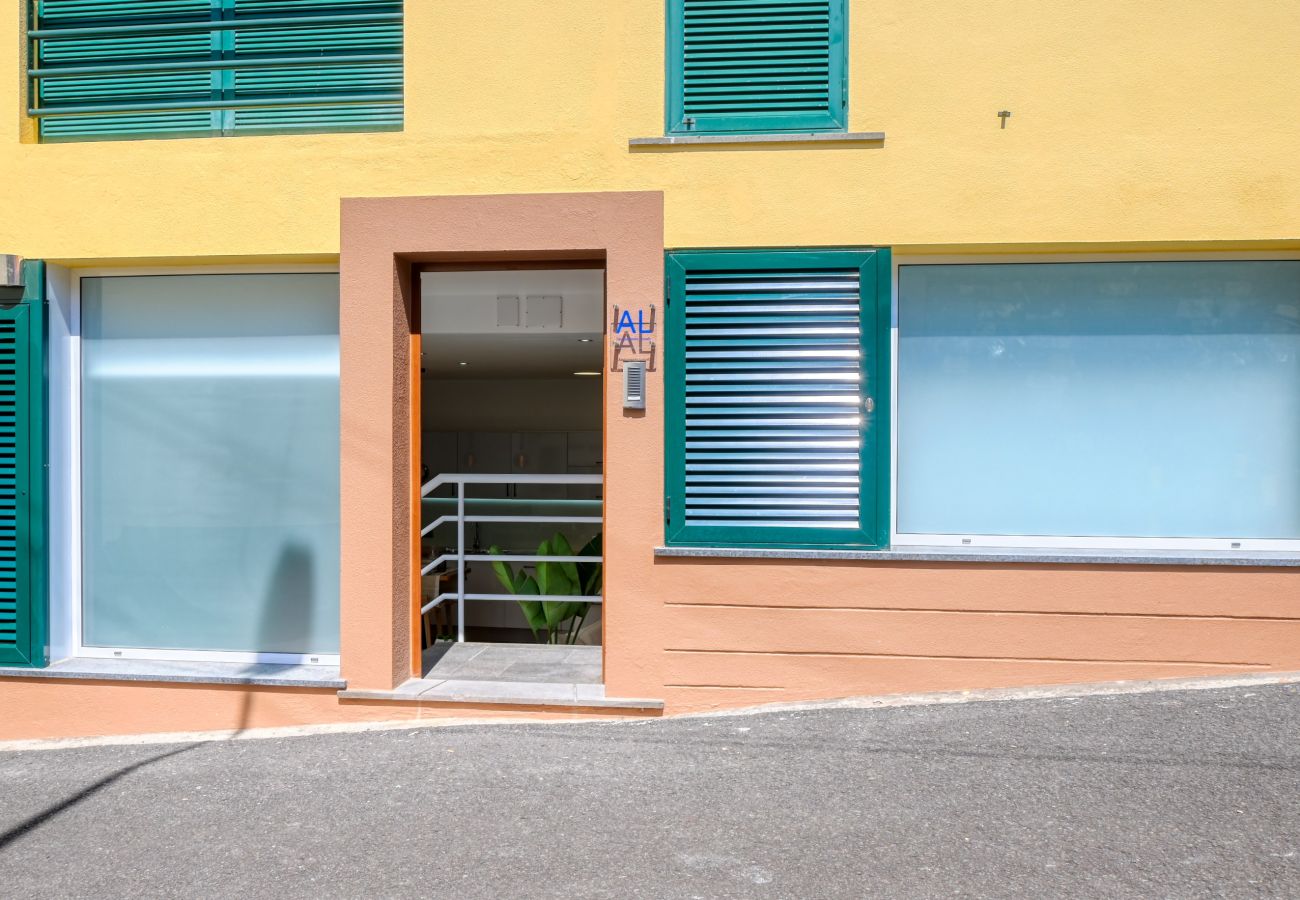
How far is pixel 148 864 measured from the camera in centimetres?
402

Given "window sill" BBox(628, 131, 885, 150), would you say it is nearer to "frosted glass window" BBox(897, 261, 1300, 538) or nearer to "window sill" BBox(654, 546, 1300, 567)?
"frosted glass window" BBox(897, 261, 1300, 538)

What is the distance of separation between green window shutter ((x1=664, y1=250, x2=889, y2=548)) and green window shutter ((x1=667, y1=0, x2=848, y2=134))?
76cm

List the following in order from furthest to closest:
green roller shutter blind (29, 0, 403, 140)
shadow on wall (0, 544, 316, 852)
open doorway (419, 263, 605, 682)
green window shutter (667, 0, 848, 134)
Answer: open doorway (419, 263, 605, 682), shadow on wall (0, 544, 316, 852), green roller shutter blind (29, 0, 403, 140), green window shutter (667, 0, 848, 134)

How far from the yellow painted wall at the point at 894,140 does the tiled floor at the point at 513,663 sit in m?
2.55

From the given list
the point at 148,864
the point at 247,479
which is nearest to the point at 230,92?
the point at 247,479

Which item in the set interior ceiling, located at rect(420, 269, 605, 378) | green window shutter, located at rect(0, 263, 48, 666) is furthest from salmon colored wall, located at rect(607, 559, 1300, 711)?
green window shutter, located at rect(0, 263, 48, 666)

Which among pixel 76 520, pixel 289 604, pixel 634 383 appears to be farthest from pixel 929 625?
pixel 76 520

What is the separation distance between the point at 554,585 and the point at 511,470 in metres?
9.22

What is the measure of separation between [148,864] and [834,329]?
402 cm

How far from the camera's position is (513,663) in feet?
22.0

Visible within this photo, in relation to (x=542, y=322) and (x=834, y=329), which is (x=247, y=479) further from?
(x=834, y=329)

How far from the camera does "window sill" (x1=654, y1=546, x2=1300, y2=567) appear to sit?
5.61 m

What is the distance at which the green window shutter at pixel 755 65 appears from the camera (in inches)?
230

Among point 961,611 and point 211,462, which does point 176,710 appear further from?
point 961,611
